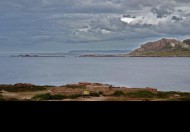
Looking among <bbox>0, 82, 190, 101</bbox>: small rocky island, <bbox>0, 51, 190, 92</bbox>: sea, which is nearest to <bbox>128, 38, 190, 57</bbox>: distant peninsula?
<bbox>0, 51, 190, 92</bbox>: sea

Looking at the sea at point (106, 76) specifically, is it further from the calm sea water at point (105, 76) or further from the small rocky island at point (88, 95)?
the small rocky island at point (88, 95)

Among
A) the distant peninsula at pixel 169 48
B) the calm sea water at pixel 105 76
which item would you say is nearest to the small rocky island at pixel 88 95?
the calm sea water at pixel 105 76

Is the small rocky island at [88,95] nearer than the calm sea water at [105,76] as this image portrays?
Yes

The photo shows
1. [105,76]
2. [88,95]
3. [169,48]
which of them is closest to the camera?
[88,95]

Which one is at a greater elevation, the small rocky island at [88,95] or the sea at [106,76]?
the small rocky island at [88,95]

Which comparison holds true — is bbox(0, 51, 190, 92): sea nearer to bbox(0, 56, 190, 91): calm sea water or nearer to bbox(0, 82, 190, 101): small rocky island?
bbox(0, 56, 190, 91): calm sea water

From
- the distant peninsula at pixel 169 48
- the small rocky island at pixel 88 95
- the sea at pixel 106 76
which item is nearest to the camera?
the small rocky island at pixel 88 95

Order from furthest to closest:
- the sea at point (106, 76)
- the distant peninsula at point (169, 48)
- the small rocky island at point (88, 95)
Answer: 1. the distant peninsula at point (169, 48)
2. the sea at point (106, 76)
3. the small rocky island at point (88, 95)

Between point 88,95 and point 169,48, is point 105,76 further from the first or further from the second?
point 169,48

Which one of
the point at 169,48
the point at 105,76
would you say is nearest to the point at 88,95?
the point at 105,76
